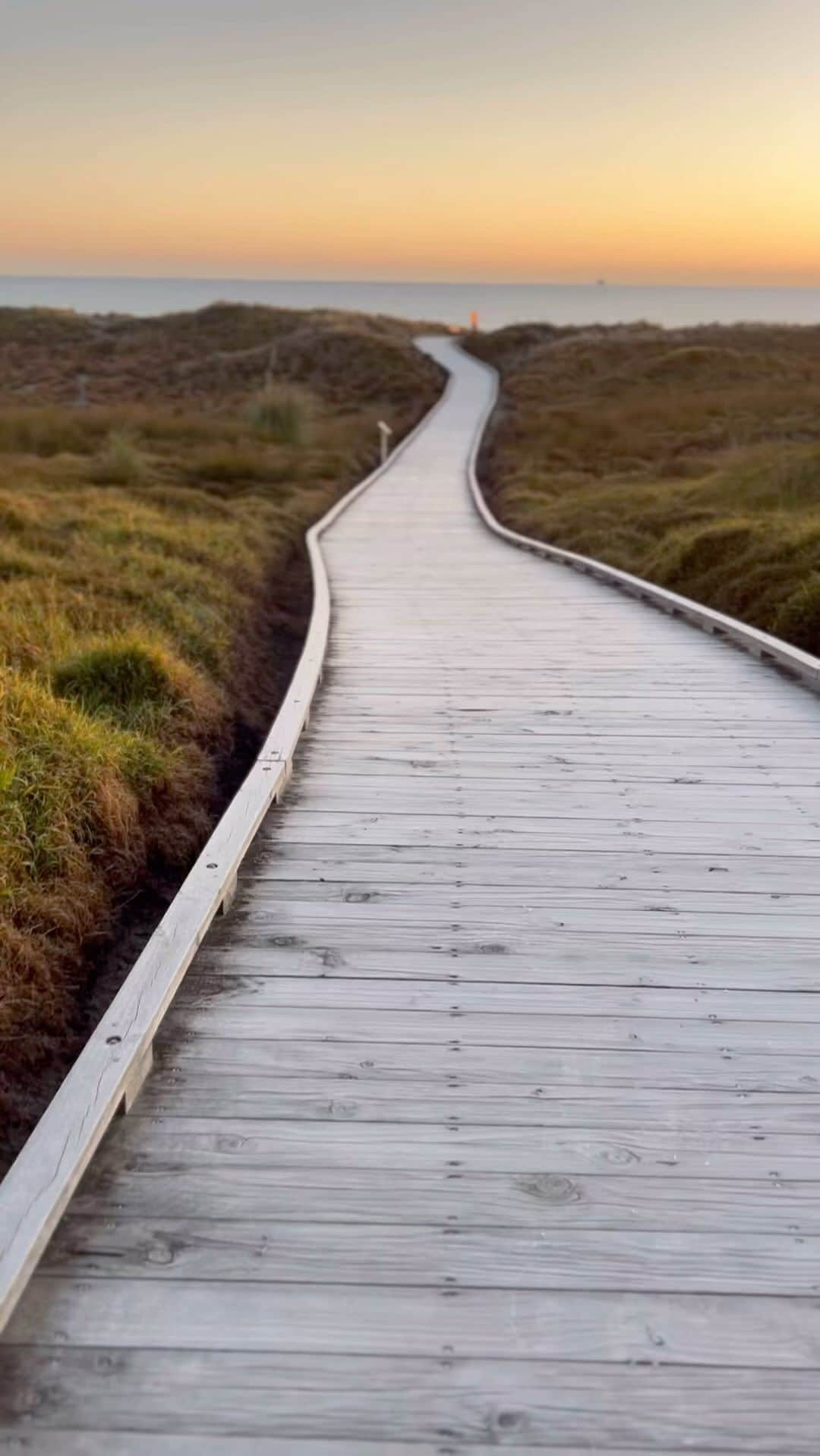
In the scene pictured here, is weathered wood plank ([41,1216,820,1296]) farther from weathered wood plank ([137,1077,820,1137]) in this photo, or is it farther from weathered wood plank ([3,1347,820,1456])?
weathered wood plank ([137,1077,820,1137])

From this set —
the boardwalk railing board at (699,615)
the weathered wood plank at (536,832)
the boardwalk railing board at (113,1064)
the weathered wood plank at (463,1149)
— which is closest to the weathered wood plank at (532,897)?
the boardwalk railing board at (113,1064)

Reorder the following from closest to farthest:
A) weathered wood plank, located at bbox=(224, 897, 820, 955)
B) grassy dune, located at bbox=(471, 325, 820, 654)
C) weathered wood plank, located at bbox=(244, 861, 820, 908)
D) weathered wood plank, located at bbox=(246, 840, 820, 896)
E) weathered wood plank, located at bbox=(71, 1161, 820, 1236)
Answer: weathered wood plank, located at bbox=(71, 1161, 820, 1236)
weathered wood plank, located at bbox=(224, 897, 820, 955)
weathered wood plank, located at bbox=(244, 861, 820, 908)
weathered wood plank, located at bbox=(246, 840, 820, 896)
grassy dune, located at bbox=(471, 325, 820, 654)

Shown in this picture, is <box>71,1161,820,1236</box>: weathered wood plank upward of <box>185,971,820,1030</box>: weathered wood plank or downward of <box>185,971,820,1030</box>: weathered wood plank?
upward

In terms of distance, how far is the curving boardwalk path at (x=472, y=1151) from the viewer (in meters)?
1.98

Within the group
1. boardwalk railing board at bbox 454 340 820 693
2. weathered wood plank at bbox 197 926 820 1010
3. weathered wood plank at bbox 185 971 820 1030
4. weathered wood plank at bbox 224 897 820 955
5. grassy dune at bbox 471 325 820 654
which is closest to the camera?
weathered wood plank at bbox 185 971 820 1030

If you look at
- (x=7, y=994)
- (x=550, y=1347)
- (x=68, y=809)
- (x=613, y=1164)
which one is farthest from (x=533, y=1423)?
(x=68, y=809)

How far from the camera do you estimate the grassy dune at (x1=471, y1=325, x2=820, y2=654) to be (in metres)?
9.95

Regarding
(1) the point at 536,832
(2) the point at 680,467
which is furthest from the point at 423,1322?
(2) the point at 680,467

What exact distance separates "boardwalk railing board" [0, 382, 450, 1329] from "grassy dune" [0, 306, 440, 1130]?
1.81ft

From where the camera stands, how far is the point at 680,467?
20312mm

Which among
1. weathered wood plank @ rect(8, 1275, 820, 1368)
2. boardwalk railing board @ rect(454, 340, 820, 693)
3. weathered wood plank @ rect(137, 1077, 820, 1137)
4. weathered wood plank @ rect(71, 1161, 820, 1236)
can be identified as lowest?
boardwalk railing board @ rect(454, 340, 820, 693)

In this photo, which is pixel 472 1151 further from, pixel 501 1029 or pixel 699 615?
pixel 699 615

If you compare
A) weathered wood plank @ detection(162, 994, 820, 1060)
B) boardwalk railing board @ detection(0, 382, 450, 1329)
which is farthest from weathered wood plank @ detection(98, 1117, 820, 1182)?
weathered wood plank @ detection(162, 994, 820, 1060)

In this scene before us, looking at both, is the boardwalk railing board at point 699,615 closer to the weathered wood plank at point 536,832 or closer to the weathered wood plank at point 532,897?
the weathered wood plank at point 536,832
